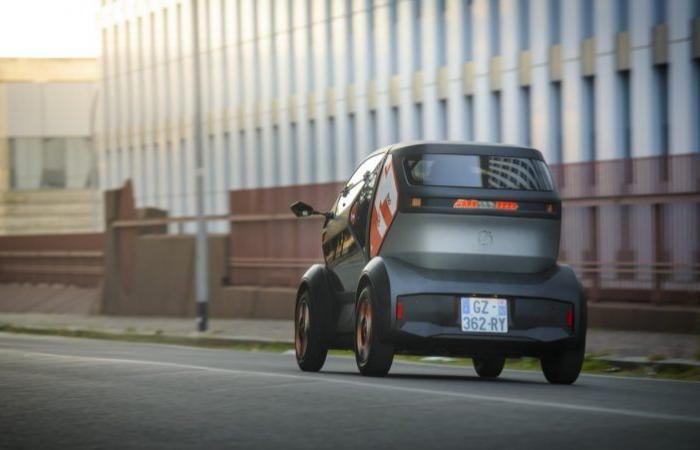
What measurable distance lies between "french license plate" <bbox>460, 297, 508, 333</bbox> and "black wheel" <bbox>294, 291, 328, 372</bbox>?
6.52ft

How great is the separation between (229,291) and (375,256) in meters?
22.4

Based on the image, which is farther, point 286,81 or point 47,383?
point 286,81

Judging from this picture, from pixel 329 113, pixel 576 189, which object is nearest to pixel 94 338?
pixel 576 189

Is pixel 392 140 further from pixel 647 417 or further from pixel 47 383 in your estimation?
pixel 647 417

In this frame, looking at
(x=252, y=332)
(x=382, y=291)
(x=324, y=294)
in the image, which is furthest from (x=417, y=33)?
(x=382, y=291)

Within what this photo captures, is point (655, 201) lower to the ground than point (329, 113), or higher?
lower

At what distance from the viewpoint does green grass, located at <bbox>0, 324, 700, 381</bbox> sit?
50.1ft

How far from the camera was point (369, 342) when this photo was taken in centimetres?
1269

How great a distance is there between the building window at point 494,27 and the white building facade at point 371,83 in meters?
0.04

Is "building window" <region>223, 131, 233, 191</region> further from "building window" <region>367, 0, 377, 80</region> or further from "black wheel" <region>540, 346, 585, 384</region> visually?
"black wheel" <region>540, 346, 585, 384</region>

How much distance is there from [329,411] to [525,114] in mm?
21860

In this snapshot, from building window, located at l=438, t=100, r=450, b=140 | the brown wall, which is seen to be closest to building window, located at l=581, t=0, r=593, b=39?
building window, located at l=438, t=100, r=450, b=140

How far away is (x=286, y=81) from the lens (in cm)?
4203

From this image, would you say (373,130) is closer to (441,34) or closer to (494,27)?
(441,34)
